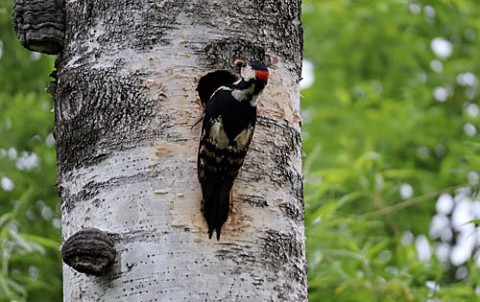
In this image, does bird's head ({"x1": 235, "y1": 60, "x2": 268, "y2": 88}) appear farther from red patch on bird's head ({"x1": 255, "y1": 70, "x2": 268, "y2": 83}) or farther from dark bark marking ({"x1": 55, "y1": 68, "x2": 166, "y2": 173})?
dark bark marking ({"x1": 55, "y1": 68, "x2": 166, "y2": 173})

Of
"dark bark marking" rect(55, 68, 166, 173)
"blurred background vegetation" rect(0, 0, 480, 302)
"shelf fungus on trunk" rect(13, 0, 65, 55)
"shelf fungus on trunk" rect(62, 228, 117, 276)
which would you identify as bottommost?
"shelf fungus on trunk" rect(62, 228, 117, 276)

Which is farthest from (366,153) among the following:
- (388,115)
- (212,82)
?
(212,82)

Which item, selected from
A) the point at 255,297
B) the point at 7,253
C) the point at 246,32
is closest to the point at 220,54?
the point at 246,32

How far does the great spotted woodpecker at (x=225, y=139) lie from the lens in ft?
8.93

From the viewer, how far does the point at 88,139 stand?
2834mm

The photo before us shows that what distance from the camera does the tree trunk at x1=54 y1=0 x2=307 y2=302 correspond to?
2666mm

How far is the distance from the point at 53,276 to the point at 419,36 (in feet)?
11.6

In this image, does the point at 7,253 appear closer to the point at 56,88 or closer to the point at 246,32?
the point at 56,88

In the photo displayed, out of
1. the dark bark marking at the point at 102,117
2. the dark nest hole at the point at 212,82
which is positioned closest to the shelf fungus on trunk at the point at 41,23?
the dark bark marking at the point at 102,117

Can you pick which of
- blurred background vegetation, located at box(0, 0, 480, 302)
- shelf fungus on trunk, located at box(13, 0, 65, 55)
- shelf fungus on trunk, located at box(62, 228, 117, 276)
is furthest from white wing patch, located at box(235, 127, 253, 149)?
blurred background vegetation, located at box(0, 0, 480, 302)

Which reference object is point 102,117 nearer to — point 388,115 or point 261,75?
point 261,75

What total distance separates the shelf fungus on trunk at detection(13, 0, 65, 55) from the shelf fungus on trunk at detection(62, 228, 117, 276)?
0.66 m

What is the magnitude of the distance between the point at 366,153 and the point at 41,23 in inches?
119

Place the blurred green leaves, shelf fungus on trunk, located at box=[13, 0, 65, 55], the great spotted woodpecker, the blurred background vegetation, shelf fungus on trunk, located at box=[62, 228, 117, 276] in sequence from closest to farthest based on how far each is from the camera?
shelf fungus on trunk, located at box=[62, 228, 117, 276] < the great spotted woodpecker < shelf fungus on trunk, located at box=[13, 0, 65, 55] < the blurred background vegetation < the blurred green leaves
